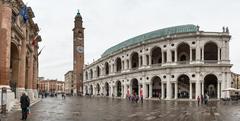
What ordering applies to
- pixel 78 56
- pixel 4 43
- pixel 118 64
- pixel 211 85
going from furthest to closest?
pixel 78 56
pixel 118 64
pixel 211 85
pixel 4 43

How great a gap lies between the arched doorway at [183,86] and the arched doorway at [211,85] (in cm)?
319

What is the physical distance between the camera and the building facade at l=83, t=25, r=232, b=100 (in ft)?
182

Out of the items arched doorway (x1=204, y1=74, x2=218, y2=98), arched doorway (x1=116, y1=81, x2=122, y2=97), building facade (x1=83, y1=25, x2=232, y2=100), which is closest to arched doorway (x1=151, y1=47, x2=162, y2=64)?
building facade (x1=83, y1=25, x2=232, y2=100)

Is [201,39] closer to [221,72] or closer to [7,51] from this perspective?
[221,72]

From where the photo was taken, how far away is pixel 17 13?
29.6 metres

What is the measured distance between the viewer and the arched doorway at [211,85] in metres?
59.5

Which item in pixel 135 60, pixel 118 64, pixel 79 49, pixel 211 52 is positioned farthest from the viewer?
pixel 79 49

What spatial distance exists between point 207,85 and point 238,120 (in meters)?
42.0

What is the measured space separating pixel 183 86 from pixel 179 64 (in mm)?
5312

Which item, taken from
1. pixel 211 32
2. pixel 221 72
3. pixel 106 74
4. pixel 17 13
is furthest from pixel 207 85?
pixel 17 13

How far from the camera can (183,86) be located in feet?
200

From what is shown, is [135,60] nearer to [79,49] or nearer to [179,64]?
[179,64]

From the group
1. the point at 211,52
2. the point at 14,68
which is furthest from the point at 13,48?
the point at 211,52

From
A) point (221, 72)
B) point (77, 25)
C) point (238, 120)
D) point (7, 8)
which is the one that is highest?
point (77, 25)
